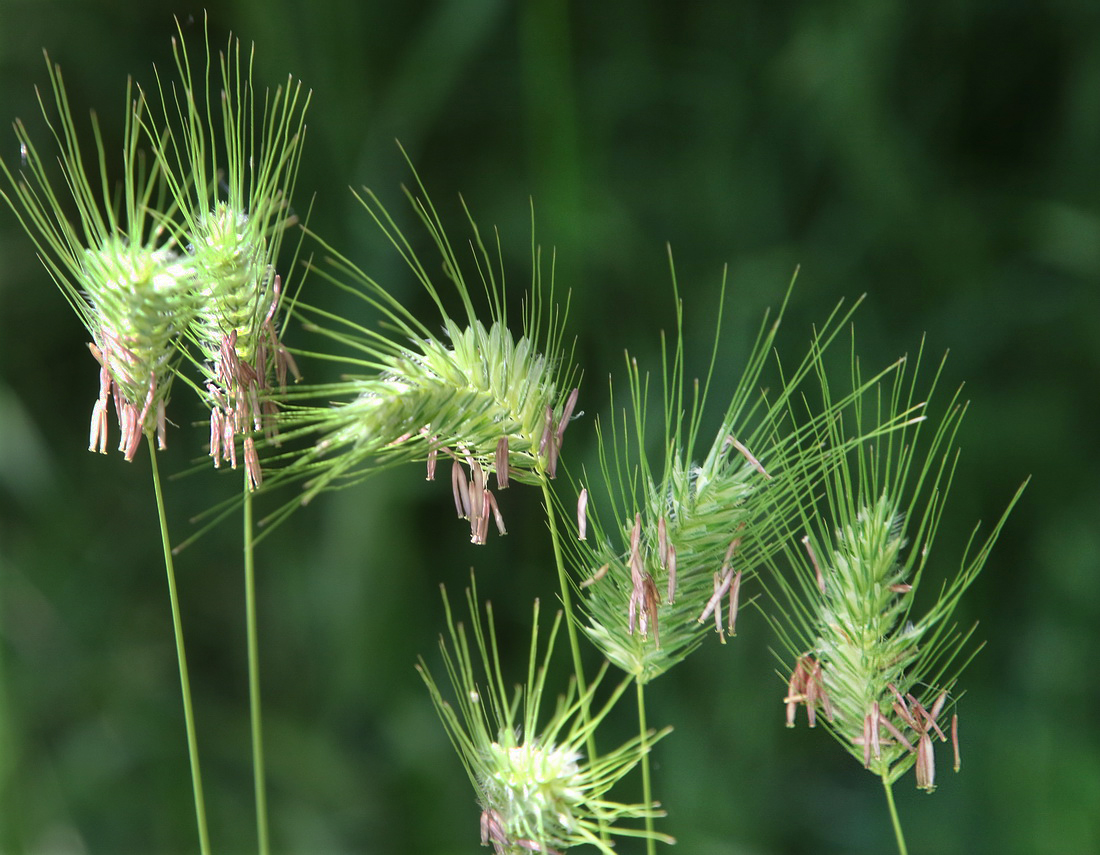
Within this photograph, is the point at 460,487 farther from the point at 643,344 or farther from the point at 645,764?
the point at 643,344

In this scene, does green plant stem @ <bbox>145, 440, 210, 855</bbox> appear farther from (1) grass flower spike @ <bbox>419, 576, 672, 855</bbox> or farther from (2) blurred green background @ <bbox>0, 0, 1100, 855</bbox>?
(2) blurred green background @ <bbox>0, 0, 1100, 855</bbox>

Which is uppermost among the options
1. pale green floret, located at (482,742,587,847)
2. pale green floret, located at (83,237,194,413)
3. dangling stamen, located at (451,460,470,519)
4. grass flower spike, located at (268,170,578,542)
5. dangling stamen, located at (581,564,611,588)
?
pale green floret, located at (83,237,194,413)

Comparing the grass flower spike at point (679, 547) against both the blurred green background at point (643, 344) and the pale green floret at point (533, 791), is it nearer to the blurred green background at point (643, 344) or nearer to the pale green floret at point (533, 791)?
the pale green floret at point (533, 791)

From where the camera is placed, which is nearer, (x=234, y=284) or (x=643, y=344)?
(x=234, y=284)

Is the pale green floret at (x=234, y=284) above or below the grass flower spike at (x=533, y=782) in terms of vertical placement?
above

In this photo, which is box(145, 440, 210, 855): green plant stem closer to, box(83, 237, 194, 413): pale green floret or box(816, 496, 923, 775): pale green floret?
box(83, 237, 194, 413): pale green floret

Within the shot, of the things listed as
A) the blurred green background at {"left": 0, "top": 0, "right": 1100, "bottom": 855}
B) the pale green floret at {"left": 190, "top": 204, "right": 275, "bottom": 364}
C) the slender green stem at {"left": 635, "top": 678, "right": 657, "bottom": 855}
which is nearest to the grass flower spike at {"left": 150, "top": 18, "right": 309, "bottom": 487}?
the pale green floret at {"left": 190, "top": 204, "right": 275, "bottom": 364}

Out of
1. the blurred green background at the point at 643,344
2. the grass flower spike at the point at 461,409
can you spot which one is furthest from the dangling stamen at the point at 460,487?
the blurred green background at the point at 643,344

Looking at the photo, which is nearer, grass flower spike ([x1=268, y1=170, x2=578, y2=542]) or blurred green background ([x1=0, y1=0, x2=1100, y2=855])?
grass flower spike ([x1=268, y1=170, x2=578, y2=542])

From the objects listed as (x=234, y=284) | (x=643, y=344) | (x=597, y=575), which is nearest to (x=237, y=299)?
(x=234, y=284)

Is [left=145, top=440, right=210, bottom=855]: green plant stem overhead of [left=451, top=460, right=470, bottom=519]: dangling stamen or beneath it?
beneath
